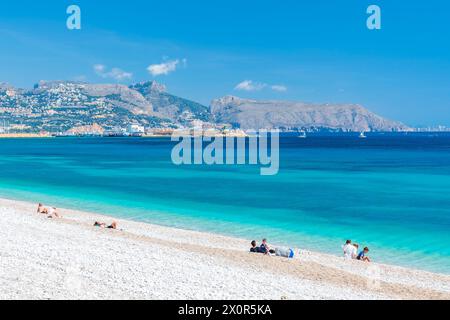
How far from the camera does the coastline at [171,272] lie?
1480cm

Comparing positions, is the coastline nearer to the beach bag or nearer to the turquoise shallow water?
the beach bag

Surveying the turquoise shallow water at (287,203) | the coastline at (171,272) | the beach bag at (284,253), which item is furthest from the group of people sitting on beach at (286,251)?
the turquoise shallow water at (287,203)

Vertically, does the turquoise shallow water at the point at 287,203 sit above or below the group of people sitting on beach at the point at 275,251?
below

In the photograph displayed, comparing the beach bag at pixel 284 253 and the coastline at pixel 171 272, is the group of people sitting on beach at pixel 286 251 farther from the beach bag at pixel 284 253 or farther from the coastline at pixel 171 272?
the coastline at pixel 171 272

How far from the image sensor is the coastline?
1480 cm

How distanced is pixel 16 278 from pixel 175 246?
31.1 feet

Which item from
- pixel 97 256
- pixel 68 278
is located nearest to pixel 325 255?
pixel 97 256

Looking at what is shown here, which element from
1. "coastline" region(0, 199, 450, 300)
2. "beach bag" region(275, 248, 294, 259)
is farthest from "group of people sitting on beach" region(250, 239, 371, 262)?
"coastline" region(0, 199, 450, 300)

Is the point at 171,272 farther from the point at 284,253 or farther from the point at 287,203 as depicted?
the point at 287,203

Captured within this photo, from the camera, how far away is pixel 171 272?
17.2m

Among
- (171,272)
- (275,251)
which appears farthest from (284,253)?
(171,272)
